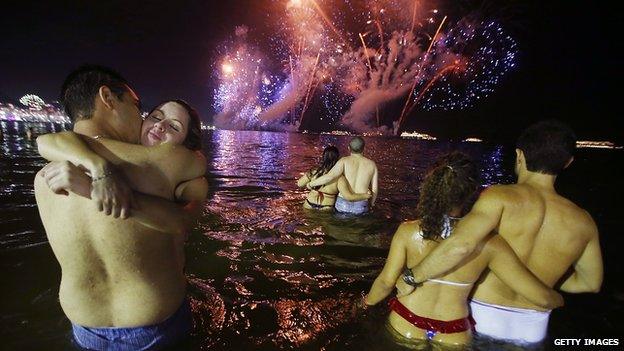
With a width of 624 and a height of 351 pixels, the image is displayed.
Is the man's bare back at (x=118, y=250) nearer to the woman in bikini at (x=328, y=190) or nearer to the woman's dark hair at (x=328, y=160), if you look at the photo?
the woman in bikini at (x=328, y=190)

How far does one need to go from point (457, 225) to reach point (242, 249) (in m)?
4.64

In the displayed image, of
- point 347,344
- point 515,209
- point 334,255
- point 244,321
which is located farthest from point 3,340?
point 515,209

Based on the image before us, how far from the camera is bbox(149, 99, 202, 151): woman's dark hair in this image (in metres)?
2.54

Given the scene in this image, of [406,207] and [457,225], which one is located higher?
[457,225]

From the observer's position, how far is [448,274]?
10.0 ft

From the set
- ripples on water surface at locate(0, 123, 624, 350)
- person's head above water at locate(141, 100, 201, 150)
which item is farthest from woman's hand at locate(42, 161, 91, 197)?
ripples on water surface at locate(0, 123, 624, 350)

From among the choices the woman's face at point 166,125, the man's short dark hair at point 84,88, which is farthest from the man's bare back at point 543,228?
the man's short dark hair at point 84,88

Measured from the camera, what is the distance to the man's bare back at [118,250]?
80.7 inches

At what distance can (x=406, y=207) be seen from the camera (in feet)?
36.9

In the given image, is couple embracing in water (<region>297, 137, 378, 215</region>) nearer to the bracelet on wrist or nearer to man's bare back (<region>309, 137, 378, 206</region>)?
man's bare back (<region>309, 137, 378, 206</region>)

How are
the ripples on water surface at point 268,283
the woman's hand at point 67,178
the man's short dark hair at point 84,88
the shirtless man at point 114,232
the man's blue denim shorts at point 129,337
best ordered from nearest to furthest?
the woman's hand at point 67,178 < the shirtless man at point 114,232 < the man's short dark hair at point 84,88 < the man's blue denim shorts at point 129,337 < the ripples on water surface at point 268,283

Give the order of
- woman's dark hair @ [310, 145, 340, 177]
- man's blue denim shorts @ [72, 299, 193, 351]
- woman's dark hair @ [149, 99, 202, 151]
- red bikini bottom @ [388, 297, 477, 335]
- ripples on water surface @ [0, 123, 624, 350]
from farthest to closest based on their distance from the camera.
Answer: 1. woman's dark hair @ [310, 145, 340, 177]
2. ripples on water surface @ [0, 123, 624, 350]
3. red bikini bottom @ [388, 297, 477, 335]
4. woman's dark hair @ [149, 99, 202, 151]
5. man's blue denim shorts @ [72, 299, 193, 351]

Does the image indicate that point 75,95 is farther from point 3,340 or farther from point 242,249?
point 242,249

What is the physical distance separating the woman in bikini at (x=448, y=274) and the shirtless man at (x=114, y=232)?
2075 millimetres
